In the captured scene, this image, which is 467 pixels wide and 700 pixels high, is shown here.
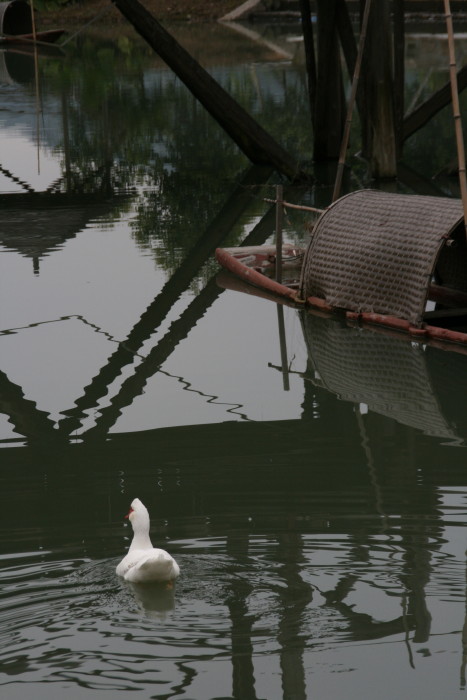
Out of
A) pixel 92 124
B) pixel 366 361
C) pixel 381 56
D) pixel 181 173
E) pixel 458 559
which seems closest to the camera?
pixel 458 559

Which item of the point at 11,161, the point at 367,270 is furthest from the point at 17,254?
the point at 11,161

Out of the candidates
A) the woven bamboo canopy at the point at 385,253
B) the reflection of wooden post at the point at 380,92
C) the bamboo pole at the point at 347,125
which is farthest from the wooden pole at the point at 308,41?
the woven bamboo canopy at the point at 385,253

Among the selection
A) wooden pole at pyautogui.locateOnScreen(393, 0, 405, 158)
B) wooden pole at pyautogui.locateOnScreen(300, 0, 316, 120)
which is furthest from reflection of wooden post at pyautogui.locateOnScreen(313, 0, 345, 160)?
wooden pole at pyautogui.locateOnScreen(393, 0, 405, 158)

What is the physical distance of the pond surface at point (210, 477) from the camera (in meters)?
4.52

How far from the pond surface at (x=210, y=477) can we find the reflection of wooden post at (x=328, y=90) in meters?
2.04

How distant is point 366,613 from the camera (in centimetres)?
478

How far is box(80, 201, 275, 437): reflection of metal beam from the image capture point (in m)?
7.36

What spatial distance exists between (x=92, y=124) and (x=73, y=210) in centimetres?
673

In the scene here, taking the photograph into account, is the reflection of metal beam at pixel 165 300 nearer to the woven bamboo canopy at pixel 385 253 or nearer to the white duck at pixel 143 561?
the woven bamboo canopy at pixel 385 253

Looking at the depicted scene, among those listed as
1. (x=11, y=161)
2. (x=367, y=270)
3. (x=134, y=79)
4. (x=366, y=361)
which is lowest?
(x=366, y=361)

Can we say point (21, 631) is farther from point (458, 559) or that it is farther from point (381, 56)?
point (381, 56)

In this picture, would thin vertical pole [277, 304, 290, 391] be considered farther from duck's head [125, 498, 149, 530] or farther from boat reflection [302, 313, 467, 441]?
duck's head [125, 498, 149, 530]

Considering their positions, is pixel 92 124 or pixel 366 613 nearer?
pixel 366 613

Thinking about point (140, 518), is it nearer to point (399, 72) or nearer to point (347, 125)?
point (347, 125)
